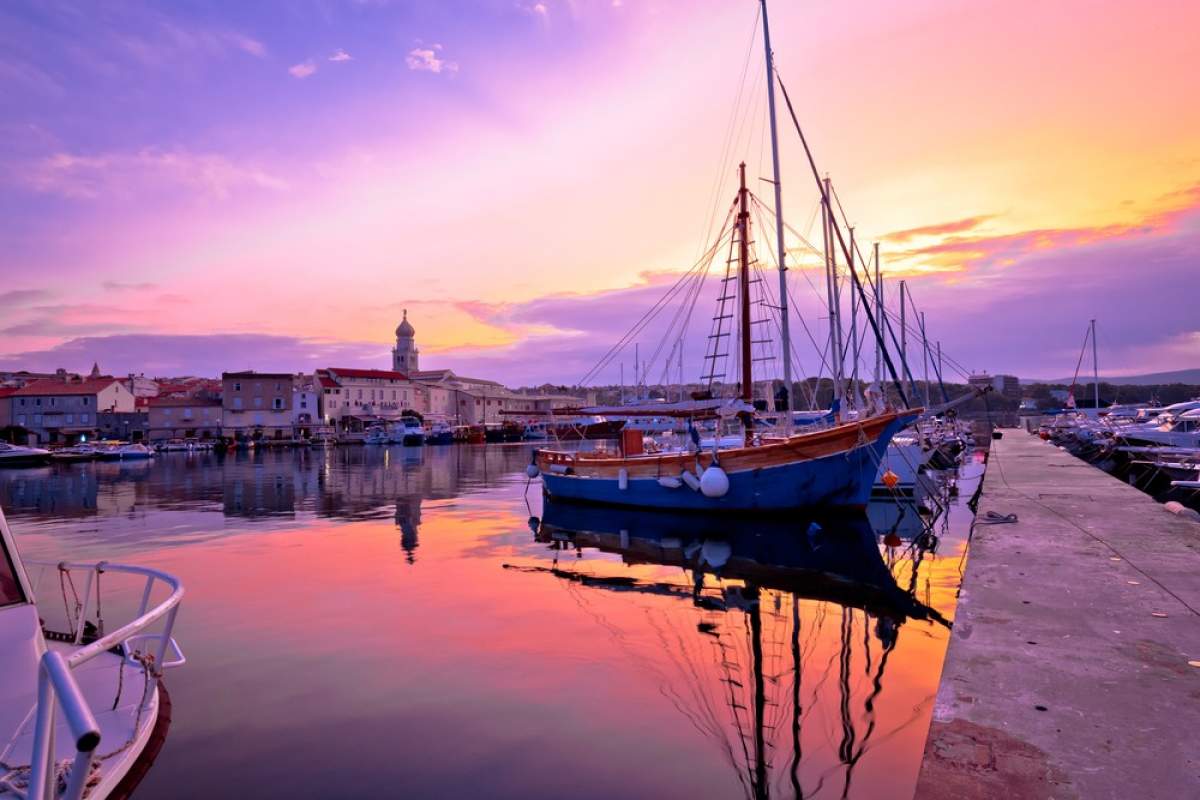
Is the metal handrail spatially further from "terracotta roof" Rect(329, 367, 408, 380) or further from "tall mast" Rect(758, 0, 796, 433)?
"terracotta roof" Rect(329, 367, 408, 380)

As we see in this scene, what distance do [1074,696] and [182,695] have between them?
Answer: 885 cm

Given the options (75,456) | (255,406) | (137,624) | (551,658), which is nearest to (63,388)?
(255,406)

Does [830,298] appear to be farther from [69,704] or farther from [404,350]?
[404,350]

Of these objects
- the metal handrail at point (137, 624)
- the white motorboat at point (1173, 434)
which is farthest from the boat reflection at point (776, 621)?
the white motorboat at point (1173, 434)

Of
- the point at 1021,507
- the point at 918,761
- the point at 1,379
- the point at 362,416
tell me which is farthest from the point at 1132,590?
the point at 1,379

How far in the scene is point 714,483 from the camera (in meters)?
19.4

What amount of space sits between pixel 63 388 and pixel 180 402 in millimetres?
13211

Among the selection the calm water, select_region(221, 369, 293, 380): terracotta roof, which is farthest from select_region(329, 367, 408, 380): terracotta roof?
the calm water

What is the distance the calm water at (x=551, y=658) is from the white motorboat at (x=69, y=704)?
2.43 feet

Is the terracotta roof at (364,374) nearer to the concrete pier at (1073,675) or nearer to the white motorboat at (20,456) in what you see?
the white motorboat at (20,456)

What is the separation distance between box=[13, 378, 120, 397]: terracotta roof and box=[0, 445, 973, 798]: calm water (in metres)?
85.3

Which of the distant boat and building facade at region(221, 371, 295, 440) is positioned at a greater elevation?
building facade at region(221, 371, 295, 440)

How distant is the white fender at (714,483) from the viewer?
19.4 metres

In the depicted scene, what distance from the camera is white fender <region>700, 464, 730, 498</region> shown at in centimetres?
1942
